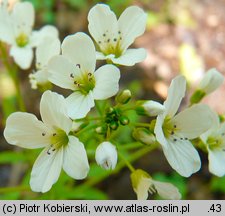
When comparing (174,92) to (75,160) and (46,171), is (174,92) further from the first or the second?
(46,171)

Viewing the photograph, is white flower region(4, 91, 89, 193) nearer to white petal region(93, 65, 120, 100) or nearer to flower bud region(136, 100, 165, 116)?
white petal region(93, 65, 120, 100)

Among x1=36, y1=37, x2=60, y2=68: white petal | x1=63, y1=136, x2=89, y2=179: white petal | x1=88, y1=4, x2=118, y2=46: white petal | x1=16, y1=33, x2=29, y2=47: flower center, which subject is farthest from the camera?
x1=16, y1=33, x2=29, y2=47: flower center

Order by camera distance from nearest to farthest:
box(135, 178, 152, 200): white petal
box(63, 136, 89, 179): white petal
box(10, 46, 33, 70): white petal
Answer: box(63, 136, 89, 179): white petal
box(135, 178, 152, 200): white petal
box(10, 46, 33, 70): white petal

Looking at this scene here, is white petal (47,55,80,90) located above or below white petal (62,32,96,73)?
below

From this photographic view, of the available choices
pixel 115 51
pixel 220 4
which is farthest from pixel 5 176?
pixel 220 4

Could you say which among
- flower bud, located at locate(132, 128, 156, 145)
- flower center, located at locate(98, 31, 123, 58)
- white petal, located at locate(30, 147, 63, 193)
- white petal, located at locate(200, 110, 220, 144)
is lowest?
white petal, located at locate(30, 147, 63, 193)

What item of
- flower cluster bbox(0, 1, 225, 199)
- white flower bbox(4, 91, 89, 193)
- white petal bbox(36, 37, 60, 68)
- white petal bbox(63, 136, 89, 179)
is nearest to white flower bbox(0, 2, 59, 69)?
white petal bbox(36, 37, 60, 68)

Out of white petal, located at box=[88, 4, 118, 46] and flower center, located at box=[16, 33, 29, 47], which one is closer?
white petal, located at box=[88, 4, 118, 46]
